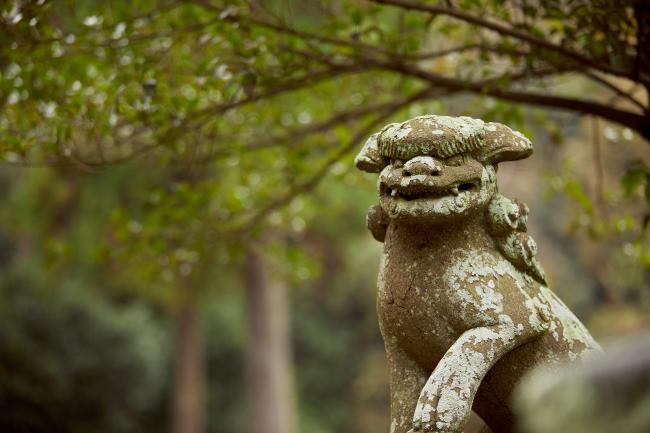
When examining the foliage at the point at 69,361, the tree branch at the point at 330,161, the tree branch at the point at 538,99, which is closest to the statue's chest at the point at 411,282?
the tree branch at the point at 538,99

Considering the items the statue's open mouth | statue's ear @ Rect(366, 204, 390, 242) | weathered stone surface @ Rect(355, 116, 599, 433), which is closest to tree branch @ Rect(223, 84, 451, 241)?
statue's ear @ Rect(366, 204, 390, 242)

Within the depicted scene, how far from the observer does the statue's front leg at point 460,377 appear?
2.29 metres

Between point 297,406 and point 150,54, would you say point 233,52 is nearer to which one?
point 150,54

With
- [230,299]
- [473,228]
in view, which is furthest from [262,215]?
[230,299]

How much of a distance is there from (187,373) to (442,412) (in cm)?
1003

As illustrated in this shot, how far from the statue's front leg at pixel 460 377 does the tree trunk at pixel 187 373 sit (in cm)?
963

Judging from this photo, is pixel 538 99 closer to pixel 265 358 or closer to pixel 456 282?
pixel 456 282

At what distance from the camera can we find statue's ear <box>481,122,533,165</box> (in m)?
2.54

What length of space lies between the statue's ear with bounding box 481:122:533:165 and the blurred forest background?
2.84 feet

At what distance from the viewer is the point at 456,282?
2443 mm

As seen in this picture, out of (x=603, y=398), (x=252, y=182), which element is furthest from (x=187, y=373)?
(x=603, y=398)

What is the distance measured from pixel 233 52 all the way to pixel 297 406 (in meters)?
11.6

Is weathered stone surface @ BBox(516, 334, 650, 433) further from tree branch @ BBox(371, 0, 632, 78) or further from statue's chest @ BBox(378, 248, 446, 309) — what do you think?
tree branch @ BBox(371, 0, 632, 78)

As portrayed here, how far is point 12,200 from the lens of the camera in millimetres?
11242
